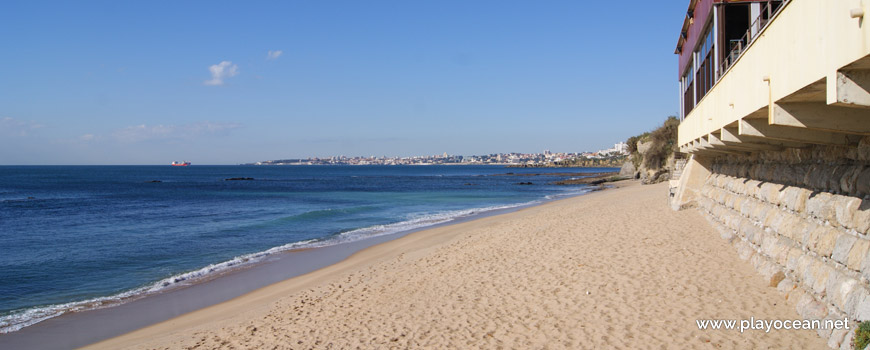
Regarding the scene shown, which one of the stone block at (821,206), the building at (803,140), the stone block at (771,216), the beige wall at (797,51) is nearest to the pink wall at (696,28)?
the building at (803,140)

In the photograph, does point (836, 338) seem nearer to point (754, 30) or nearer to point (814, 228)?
point (814, 228)

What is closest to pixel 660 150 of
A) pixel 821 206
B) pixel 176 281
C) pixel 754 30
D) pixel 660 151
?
pixel 660 151

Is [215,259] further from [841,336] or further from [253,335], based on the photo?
[841,336]

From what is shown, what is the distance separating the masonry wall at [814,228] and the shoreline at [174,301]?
374 inches

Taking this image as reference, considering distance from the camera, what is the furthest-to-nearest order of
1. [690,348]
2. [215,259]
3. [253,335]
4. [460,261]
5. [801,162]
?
1. [215,259]
2. [460,261]
3. [253,335]
4. [801,162]
5. [690,348]

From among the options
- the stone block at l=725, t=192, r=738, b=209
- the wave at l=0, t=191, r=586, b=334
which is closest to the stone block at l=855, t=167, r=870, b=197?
the stone block at l=725, t=192, r=738, b=209

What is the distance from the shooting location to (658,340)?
20.9 feet

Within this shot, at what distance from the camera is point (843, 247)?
546 cm

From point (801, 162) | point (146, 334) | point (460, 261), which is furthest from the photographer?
point (460, 261)

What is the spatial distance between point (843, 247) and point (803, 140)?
112 centimetres

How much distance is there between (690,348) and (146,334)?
25.5 ft

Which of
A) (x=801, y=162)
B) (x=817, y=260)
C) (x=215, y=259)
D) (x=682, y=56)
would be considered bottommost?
(x=215, y=259)

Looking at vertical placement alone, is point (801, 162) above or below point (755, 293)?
above

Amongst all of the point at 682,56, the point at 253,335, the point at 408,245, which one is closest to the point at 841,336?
the point at 253,335
